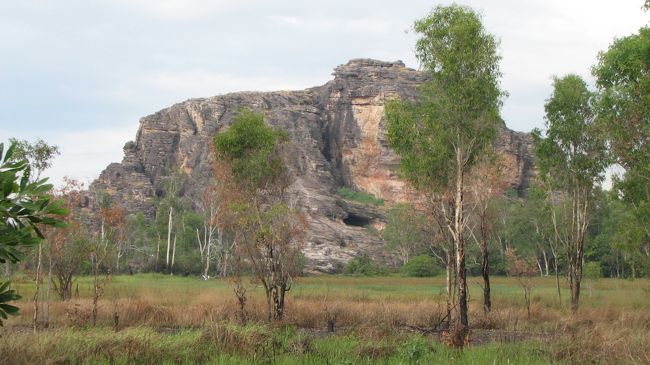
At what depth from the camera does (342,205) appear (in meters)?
91.1

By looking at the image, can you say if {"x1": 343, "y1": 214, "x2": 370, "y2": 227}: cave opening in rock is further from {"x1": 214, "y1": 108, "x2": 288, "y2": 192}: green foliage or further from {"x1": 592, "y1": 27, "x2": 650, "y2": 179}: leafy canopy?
{"x1": 592, "y1": 27, "x2": 650, "y2": 179}: leafy canopy

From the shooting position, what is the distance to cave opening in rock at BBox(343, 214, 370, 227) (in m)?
93.3

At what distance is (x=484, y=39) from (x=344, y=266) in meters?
53.1

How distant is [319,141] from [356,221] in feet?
60.8

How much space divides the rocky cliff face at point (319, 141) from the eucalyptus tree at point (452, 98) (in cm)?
6810

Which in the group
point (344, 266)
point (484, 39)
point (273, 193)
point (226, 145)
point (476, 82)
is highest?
point (484, 39)

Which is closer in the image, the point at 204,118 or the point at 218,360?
the point at 218,360

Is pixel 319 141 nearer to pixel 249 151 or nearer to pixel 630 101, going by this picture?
pixel 249 151

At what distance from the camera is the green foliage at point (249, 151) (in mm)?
24766

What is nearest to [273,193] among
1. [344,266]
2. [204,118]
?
[344,266]

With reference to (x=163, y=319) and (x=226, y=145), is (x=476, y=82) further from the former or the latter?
(x=163, y=319)

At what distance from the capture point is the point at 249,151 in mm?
25188

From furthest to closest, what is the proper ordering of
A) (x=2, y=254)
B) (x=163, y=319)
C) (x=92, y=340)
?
(x=163, y=319)
(x=92, y=340)
(x=2, y=254)

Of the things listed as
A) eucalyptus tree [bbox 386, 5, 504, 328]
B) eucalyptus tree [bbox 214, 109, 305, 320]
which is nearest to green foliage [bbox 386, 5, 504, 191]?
eucalyptus tree [bbox 386, 5, 504, 328]
